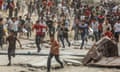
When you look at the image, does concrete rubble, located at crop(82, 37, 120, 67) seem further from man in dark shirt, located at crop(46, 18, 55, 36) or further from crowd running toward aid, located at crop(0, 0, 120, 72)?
man in dark shirt, located at crop(46, 18, 55, 36)

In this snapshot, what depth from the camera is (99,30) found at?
85.3 feet

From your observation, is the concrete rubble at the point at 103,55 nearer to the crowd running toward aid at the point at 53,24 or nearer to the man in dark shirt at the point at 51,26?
the crowd running toward aid at the point at 53,24

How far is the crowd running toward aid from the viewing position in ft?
73.0

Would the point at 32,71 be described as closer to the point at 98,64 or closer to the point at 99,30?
the point at 98,64

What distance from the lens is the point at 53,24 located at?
89.4 feet

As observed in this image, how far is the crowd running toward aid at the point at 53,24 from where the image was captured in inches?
877

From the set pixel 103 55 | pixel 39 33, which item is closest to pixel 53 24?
pixel 39 33

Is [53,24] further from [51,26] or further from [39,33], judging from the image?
[39,33]

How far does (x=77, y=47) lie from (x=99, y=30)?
1.91 metres

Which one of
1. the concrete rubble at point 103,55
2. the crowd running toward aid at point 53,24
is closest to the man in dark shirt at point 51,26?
the crowd running toward aid at point 53,24

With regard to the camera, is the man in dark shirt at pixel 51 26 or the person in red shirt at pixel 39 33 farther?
the man in dark shirt at pixel 51 26

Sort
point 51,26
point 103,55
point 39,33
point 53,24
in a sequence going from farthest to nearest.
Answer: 1. point 53,24
2. point 51,26
3. point 39,33
4. point 103,55

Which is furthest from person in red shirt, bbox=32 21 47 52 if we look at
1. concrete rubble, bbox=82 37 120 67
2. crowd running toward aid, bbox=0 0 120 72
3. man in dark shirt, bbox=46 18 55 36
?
man in dark shirt, bbox=46 18 55 36

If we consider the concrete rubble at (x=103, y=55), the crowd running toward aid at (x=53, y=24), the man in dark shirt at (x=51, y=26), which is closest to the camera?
the concrete rubble at (x=103, y=55)
